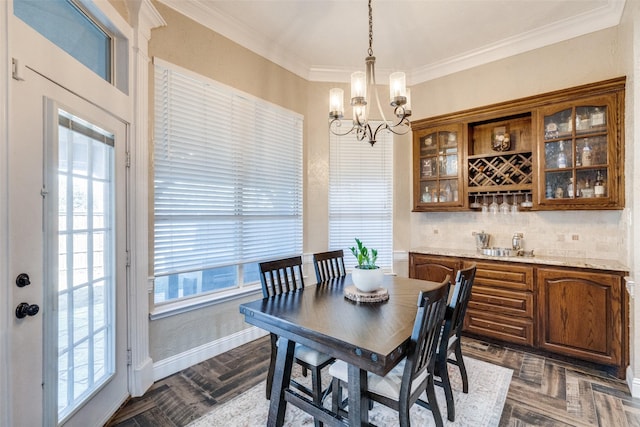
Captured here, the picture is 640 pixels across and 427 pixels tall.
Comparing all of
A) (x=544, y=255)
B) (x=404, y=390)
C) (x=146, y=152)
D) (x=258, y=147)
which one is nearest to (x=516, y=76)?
(x=544, y=255)

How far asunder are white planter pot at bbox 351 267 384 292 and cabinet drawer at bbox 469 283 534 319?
66.8 inches

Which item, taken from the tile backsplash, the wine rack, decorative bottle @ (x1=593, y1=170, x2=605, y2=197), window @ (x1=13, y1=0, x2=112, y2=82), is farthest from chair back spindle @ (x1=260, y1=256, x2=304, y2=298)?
decorative bottle @ (x1=593, y1=170, x2=605, y2=197)

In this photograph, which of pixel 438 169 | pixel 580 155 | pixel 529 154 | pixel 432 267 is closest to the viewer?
pixel 580 155

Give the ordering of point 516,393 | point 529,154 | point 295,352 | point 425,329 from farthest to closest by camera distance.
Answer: point 529,154 < point 516,393 < point 295,352 < point 425,329

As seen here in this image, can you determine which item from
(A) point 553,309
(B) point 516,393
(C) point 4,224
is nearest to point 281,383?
(C) point 4,224

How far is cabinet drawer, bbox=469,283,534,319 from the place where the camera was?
→ 2.96m

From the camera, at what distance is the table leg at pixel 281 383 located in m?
1.84

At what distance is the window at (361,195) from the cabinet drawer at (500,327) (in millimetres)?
1190

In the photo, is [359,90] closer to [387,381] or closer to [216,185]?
[216,185]

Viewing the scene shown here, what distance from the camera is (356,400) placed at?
1543mm

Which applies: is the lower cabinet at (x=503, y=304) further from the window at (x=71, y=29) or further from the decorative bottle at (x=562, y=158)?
the window at (x=71, y=29)

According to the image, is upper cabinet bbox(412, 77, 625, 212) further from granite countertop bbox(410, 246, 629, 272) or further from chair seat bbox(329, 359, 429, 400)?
chair seat bbox(329, 359, 429, 400)

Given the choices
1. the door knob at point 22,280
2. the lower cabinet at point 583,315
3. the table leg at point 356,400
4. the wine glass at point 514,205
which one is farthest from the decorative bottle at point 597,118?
the door knob at point 22,280

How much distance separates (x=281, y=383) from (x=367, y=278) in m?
0.86
